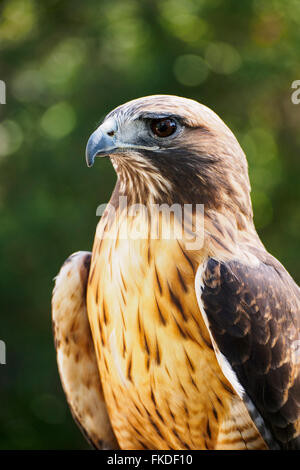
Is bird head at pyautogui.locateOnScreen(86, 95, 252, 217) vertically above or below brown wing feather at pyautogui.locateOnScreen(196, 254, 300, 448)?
above

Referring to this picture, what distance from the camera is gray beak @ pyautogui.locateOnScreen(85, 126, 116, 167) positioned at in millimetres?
1992

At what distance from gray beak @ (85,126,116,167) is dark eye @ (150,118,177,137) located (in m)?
0.15

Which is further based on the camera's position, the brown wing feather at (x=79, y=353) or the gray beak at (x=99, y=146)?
the brown wing feather at (x=79, y=353)

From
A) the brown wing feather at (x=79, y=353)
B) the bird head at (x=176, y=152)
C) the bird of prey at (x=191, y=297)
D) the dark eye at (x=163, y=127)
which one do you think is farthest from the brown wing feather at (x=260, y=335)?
the brown wing feather at (x=79, y=353)

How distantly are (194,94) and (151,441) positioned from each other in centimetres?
348

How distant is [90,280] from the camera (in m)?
2.31

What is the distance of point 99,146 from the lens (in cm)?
200

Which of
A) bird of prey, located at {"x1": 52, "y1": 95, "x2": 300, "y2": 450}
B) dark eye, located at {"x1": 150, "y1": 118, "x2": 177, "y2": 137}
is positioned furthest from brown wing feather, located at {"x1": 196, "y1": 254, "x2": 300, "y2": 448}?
dark eye, located at {"x1": 150, "y1": 118, "x2": 177, "y2": 137}

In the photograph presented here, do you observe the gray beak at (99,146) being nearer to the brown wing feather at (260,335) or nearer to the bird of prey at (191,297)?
the bird of prey at (191,297)

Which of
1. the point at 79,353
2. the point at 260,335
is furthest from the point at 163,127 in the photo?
the point at 79,353

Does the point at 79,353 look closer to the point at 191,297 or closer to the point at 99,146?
the point at 191,297

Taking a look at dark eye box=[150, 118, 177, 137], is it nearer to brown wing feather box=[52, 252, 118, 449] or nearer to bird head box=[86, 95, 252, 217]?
bird head box=[86, 95, 252, 217]

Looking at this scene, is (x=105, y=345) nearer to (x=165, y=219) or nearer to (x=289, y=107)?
(x=165, y=219)

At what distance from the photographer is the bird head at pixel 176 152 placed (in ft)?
6.69
